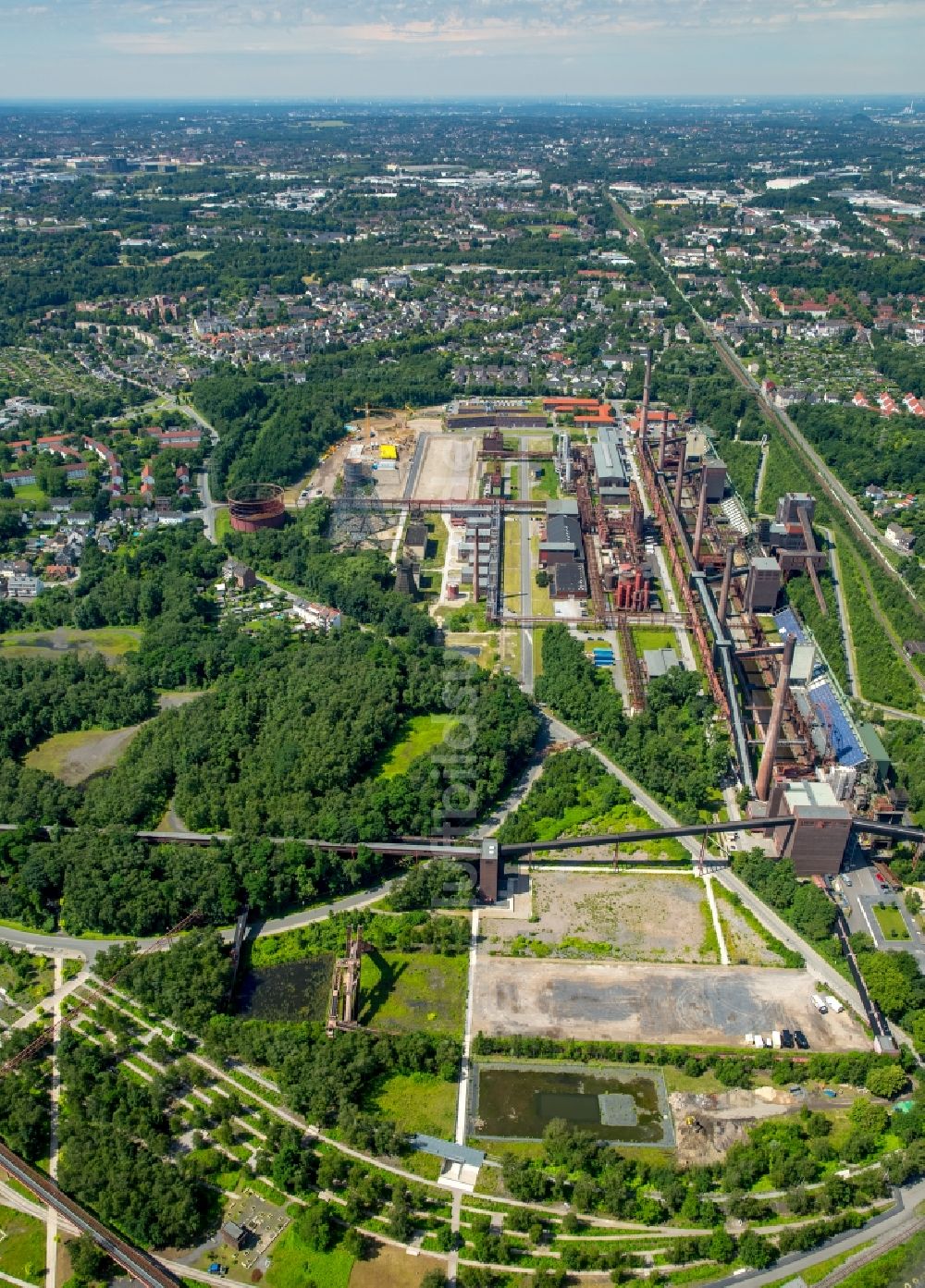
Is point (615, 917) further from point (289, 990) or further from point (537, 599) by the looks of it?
point (537, 599)

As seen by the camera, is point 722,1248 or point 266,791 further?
point 266,791

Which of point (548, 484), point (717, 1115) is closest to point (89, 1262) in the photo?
point (717, 1115)

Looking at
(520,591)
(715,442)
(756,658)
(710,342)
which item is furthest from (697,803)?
(710,342)

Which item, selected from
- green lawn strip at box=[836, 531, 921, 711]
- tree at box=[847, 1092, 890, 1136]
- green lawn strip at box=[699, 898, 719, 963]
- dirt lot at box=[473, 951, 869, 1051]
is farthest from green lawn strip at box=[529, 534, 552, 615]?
tree at box=[847, 1092, 890, 1136]

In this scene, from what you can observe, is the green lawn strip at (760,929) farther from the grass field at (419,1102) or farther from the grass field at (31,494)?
the grass field at (31,494)

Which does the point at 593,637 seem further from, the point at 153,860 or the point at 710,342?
the point at 710,342

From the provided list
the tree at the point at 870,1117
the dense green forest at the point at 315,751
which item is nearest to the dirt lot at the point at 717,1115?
the tree at the point at 870,1117
